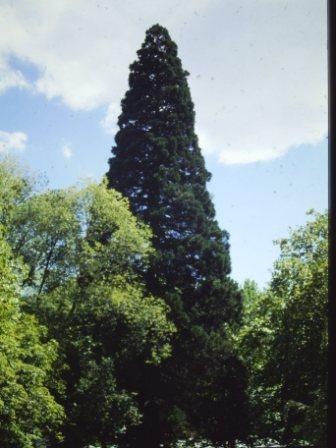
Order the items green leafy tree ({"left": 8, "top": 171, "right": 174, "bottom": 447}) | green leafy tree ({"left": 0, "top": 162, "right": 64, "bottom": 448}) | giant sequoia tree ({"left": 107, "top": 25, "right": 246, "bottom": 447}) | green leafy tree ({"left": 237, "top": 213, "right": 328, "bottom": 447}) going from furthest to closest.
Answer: giant sequoia tree ({"left": 107, "top": 25, "right": 246, "bottom": 447})
green leafy tree ({"left": 8, "top": 171, "right": 174, "bottom": 447})
green leafy tree ({"left": 237, "top": 213, "right": 328, "bottom": 447})
green leafy tree ({"left": 0, "top": 162, "right": 64, "bottom": 448})

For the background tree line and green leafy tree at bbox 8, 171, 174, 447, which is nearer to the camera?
the background tree line

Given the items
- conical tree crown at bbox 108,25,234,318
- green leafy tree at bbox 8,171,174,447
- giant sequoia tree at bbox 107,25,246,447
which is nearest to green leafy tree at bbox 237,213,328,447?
giant sequoia tree at bbox 107,25,246,447

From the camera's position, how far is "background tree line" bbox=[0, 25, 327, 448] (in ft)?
56.2

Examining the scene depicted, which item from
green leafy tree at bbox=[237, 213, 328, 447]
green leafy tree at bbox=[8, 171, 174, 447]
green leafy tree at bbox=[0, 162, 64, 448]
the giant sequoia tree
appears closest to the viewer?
green leafy tree at bbox=[0, 162, 64, 448]

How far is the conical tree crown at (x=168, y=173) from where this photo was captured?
25.0m

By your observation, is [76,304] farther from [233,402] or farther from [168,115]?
[233,402]

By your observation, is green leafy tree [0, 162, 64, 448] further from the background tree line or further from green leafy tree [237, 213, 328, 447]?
green leafy tree [237, 213, 328, 447]

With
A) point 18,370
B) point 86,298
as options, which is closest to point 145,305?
point 86,298

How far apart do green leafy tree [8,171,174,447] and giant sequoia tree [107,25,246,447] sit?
2645mm

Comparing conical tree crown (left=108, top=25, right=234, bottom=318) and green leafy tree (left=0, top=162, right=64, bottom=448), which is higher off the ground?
conical tree crown (left=108, top=25, right=234, bottom=318)

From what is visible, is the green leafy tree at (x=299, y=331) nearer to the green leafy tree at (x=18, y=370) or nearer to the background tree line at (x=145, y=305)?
the background tree line at (x=145, y=305)

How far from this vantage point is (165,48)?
29.5 meters

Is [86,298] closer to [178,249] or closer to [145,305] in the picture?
[145,305]

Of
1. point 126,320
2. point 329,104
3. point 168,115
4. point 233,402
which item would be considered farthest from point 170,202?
point 329,104
